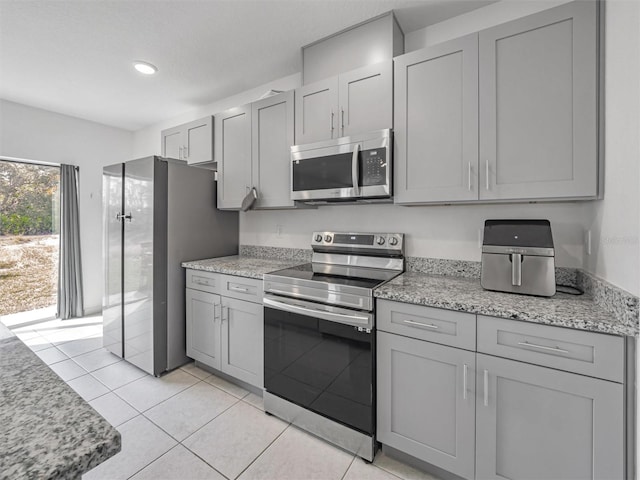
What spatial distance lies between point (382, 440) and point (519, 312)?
0.99 m

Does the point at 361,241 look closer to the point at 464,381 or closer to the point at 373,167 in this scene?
the point at 373,167

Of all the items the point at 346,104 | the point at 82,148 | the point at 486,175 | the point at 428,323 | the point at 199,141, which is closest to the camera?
the point at 428,323

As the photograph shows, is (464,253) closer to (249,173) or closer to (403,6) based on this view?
(403,6)

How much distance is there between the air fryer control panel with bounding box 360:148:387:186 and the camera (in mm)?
1870

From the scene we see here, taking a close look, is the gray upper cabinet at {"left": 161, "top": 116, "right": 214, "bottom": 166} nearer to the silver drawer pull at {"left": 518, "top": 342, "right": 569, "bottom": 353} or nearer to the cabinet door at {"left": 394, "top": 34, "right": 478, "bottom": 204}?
the cabinet door at {"left": 394, "top": 34, "right": 478, "bottom": 204}

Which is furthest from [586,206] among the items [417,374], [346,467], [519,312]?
[346,467]

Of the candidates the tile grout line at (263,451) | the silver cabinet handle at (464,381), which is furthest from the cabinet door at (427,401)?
the tile grout line at (263,451)

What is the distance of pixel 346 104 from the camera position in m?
2.03

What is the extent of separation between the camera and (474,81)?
163 cm

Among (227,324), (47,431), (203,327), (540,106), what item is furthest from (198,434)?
(540,106)

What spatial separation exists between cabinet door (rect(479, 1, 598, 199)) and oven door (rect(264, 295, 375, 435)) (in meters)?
1.07

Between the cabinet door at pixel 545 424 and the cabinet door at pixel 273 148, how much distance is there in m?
1.75

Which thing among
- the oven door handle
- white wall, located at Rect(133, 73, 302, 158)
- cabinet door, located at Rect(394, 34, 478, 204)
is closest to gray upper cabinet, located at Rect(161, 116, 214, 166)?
white wall, located at Rect(133, 73, 302, 158)

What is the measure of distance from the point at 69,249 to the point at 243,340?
3.05 metres
